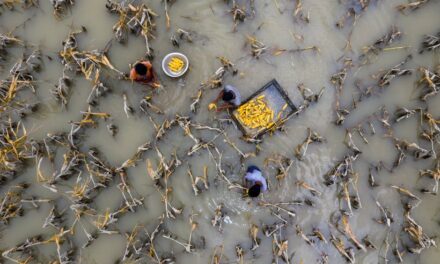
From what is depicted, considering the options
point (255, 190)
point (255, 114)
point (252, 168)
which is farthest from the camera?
point (255, 114)

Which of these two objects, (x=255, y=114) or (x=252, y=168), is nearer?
(x=252, y=168)

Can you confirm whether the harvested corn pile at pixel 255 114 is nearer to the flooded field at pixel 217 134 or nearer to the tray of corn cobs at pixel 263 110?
the tray of corn cobs at pixel 263 110

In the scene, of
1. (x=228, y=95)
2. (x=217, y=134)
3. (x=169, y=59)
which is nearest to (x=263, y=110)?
(x=228, y=95)

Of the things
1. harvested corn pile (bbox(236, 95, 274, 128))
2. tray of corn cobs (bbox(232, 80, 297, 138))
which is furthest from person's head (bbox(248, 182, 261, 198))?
harvested corn pile (bbox(236, 95, 274, 128))

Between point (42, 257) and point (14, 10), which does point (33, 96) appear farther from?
point (42, 257)

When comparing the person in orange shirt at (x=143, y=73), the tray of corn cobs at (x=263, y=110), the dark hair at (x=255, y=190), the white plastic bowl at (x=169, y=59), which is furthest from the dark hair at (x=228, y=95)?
the dark hair at (x=255, y=190)

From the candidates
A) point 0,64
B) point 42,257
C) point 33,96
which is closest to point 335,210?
point 42,257

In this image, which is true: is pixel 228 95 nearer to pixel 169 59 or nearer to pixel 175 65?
pixel 175 65
